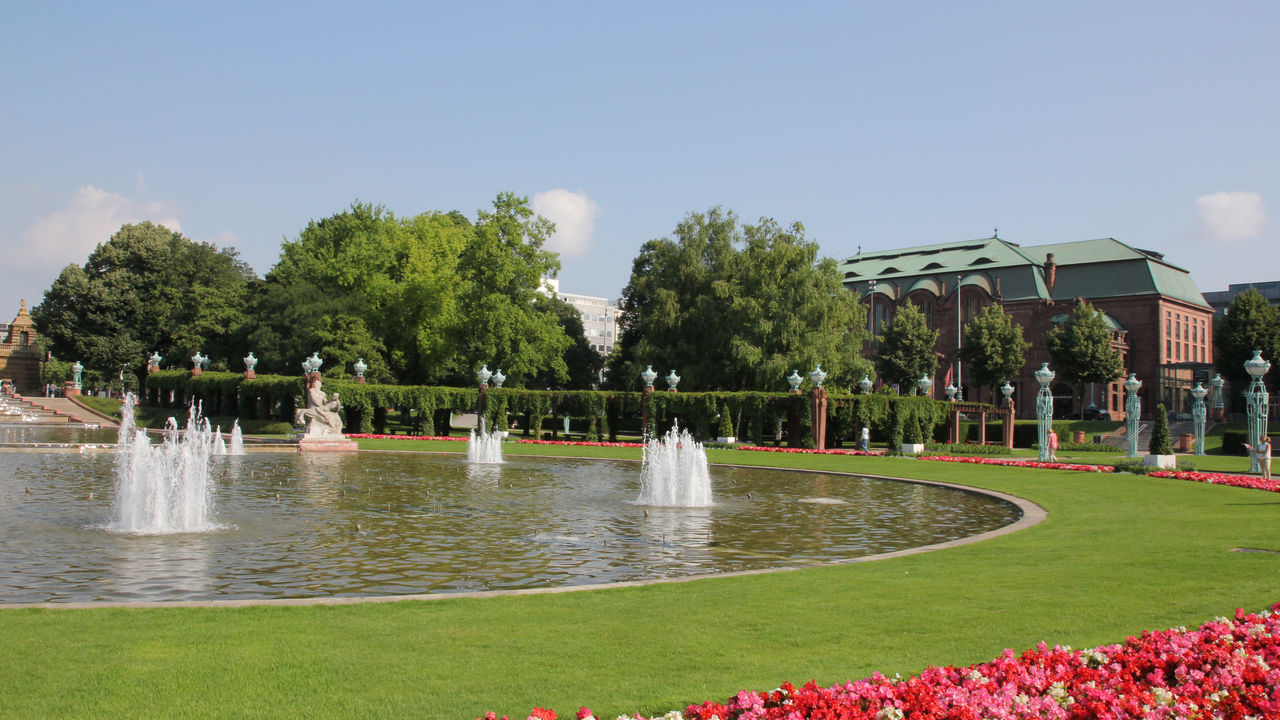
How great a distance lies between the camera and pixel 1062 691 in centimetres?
574

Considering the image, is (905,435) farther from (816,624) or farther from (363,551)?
(816,624)

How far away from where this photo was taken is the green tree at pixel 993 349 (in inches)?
2758

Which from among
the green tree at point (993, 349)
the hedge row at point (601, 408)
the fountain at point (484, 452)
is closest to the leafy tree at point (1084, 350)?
the green tree at point (993, 349)

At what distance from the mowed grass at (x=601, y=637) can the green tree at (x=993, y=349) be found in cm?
6165

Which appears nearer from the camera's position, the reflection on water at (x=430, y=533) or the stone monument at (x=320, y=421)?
the reflection on water at (x=430, y=533)

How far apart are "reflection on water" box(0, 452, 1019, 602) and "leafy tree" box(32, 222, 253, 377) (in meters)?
50.0

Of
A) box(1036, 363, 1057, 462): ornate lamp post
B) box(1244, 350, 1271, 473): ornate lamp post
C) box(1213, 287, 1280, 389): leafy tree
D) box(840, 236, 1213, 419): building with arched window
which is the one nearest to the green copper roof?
box(840, 236, 1213, 419): building with arched window

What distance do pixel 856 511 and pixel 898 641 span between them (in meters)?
11.4

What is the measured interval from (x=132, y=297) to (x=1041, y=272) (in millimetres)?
73377

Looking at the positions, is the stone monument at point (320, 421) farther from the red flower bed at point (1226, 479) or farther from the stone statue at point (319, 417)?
the red flower bed at point (1226, 479)

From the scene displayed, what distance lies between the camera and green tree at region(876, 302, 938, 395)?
71312mm

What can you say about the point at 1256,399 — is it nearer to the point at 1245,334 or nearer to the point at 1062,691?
the point at 1062,691

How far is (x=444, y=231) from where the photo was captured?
61.9m

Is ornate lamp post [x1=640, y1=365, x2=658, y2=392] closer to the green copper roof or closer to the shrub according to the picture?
the shrub
